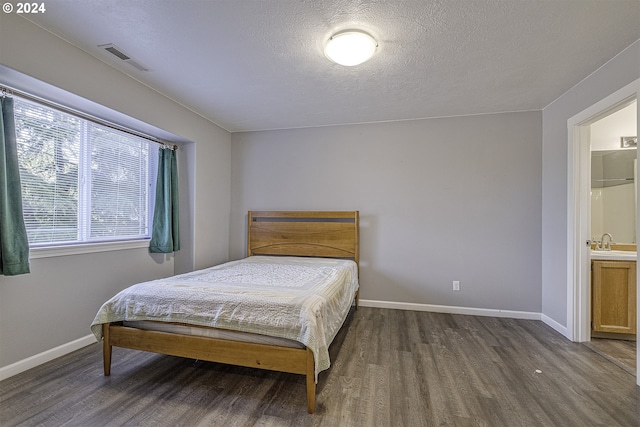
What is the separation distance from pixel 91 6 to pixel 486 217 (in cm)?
414

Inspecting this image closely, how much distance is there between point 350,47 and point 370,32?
0.56 feet

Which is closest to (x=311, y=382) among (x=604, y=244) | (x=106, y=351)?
(x=106, y=351)

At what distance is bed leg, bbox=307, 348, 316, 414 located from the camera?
169cm

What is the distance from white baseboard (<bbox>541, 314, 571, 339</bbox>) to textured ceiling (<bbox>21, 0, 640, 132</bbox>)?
2436mm

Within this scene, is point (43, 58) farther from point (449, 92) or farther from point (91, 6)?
point (449, 92)

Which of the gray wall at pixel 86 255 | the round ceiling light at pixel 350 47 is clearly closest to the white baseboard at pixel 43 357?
the gray wall at pixel 86 255

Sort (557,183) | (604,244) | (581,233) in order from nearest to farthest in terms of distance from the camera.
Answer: (581,233) → (557,183) → (604,244)

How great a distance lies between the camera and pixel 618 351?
2.53 metres

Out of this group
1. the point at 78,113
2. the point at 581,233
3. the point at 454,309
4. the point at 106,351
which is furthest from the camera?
the point at 454,309

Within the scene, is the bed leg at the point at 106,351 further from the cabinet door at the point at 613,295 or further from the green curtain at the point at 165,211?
the cabinet door at the point at 613,295

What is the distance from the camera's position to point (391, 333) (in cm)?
291

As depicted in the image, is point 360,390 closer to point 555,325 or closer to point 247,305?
point 247,305

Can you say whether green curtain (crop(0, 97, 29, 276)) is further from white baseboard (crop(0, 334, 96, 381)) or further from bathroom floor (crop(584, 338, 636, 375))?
bathroom floor (crop(584, 338, 636, 375))

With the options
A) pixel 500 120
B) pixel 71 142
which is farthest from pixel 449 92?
pixel 71 142
